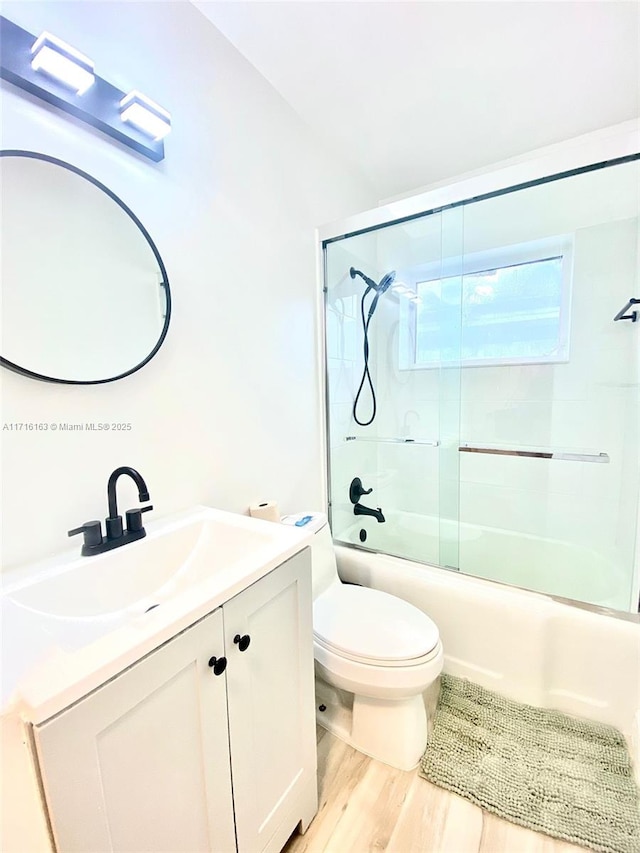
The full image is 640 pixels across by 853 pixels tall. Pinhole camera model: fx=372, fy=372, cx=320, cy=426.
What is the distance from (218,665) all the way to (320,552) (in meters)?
0.87

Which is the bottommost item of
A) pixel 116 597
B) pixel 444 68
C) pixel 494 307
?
pixel 116 597

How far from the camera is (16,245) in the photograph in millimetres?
850

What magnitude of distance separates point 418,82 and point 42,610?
216cm

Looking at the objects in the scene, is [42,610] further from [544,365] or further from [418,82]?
[544,365]

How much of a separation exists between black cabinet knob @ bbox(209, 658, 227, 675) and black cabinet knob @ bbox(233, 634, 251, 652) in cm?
4

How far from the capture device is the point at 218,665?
28.3 inches

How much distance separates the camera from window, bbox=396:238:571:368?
2.06m

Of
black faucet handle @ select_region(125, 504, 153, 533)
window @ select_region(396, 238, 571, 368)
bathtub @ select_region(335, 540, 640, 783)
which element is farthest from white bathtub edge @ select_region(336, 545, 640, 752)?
window @ select_region(396, 238, 571, 368)

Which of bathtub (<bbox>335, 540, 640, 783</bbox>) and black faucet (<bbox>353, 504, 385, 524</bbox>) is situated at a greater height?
black faucet (<bbox>353, 504, 385, 524</bbox>)

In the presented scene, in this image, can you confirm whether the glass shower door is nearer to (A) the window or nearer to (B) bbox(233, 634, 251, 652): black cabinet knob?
(A) the window

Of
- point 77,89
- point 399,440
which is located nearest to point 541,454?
point 399,440

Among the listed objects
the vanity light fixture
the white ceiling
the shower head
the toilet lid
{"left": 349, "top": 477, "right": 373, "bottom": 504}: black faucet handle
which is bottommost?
the toilet lid

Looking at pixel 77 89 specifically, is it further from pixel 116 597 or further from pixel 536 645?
pixel 536 645

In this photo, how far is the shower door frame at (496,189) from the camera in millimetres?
1363
